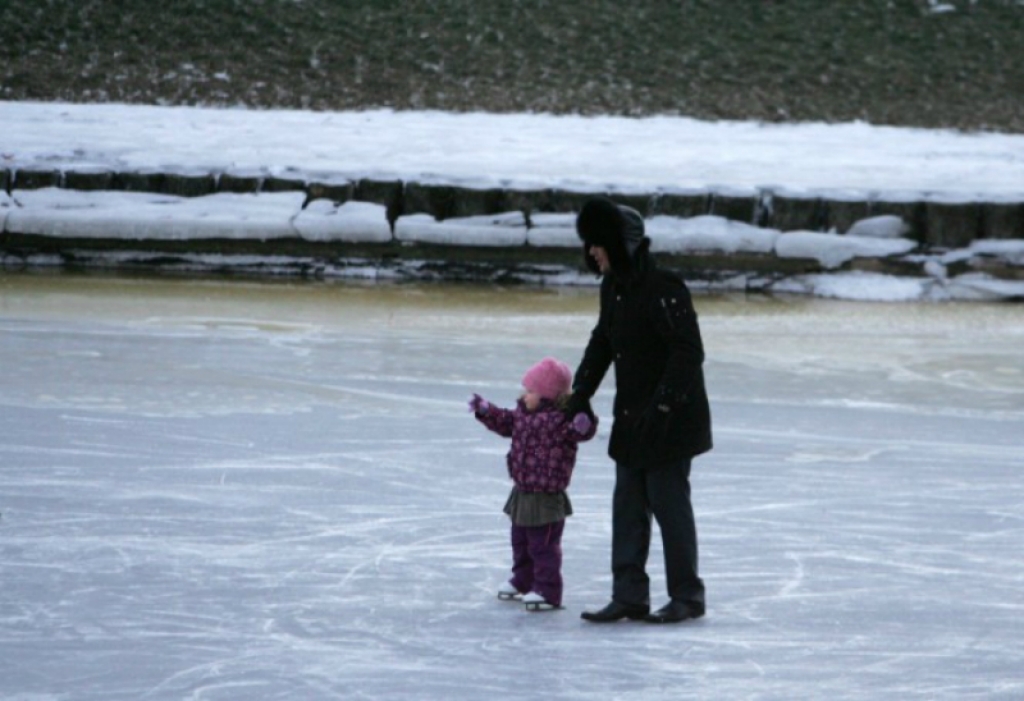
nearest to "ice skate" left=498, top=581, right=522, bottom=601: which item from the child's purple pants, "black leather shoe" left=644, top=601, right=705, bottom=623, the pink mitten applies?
the child's purple pants

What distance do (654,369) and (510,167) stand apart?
31.5 feet

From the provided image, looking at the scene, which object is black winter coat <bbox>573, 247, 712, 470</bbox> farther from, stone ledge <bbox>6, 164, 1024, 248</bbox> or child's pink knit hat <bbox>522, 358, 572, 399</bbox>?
stone ledge <bbox>6, 164, 1024, 248</bbox>

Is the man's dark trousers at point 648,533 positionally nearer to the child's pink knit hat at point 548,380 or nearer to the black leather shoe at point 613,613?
the black leather shoe at point 613,613

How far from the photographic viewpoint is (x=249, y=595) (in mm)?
4844

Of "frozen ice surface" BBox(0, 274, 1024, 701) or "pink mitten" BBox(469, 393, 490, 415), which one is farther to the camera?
"pink mitten" BBox(469, 393, 490, 415)

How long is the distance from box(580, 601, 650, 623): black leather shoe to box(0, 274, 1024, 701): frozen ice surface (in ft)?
0.12

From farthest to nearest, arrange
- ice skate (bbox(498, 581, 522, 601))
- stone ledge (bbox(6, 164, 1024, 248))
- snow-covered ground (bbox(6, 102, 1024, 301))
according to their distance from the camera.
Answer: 1. stone ledge (bbox(6, 164, 1024, 248))
2. snow-covered ground (bbox(6, 102, 1024, 301))
3. ice skate (bbox(498, 581, 522, 601))

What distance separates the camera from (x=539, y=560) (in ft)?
15.8

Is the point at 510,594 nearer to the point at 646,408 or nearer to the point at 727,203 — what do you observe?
the point at 646,408

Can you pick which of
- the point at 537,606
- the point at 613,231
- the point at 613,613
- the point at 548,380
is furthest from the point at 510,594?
the point at 613,231

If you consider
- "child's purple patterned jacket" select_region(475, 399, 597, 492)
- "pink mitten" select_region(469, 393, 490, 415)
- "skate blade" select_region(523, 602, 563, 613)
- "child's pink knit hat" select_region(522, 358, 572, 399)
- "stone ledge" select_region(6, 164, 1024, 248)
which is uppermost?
"stone ledge" select_region(6, 164, 1024, 248)

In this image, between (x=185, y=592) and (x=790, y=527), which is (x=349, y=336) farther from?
(x=185, y=592)

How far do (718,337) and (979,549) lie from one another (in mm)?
4671

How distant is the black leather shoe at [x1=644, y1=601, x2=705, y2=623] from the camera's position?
15.5 ft
